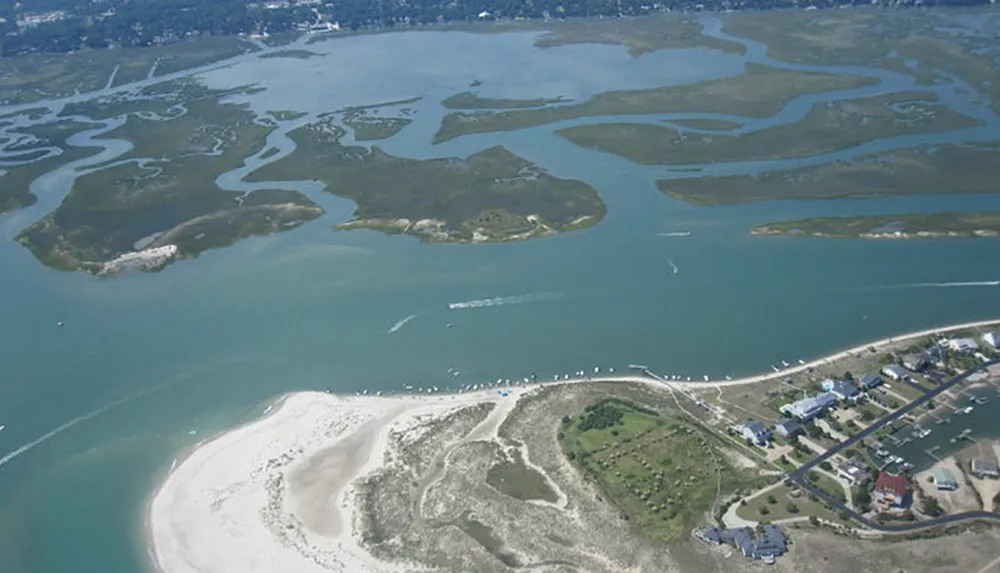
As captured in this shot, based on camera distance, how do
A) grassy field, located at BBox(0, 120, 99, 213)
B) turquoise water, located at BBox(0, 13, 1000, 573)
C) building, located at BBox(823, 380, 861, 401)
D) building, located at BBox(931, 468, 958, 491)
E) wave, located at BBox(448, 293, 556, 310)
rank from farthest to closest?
grassy field, located at BBox(0, 120, 99, 213), wave, located at BBox(448, 293, 556, 310), turquoise water, located at BBox(0, 13, 1000, 573), building, located at BBox(823, 380, 861, 401), building, located at BBox(931, 468, 958, 491)

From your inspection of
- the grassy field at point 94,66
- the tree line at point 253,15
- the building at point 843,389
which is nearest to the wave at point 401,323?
the building at point 843,389

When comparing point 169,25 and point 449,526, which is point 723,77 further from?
point 169,25

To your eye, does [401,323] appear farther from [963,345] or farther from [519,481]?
[963,345]

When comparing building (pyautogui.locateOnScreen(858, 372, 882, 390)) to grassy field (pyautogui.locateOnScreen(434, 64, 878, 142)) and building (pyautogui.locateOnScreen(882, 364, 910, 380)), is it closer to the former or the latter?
building (pyautogui.locateOnScreen(882, 364, 910, 380))

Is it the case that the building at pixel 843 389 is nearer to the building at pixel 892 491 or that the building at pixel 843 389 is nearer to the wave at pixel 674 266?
the building at pixel 892 491

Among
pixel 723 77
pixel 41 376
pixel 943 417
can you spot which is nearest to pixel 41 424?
pixel 41 376

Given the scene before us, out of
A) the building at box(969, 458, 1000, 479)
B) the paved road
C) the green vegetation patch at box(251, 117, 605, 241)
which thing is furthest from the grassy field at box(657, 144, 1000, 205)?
the building at box(969, 458, 1000, 479)
